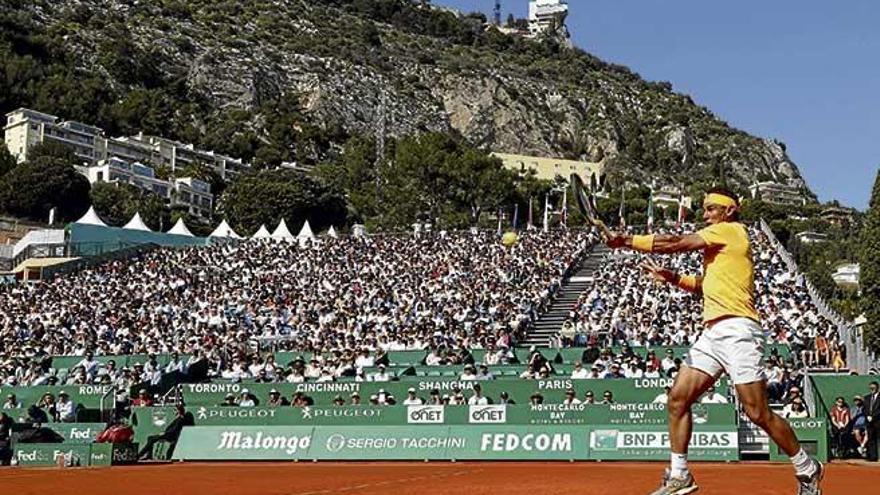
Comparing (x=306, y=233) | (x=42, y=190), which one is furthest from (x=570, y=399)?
(x=42, y=190)

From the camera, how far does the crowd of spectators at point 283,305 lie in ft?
103

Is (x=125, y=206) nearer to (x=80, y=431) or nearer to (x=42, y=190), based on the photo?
(x=42, y=190)

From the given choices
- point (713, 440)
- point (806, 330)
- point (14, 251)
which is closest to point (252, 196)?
point (14, 251)

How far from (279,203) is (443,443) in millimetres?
95412

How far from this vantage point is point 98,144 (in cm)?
13525

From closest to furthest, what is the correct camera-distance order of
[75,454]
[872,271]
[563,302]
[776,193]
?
[75,454], [872,271], [563,302], [776,193]

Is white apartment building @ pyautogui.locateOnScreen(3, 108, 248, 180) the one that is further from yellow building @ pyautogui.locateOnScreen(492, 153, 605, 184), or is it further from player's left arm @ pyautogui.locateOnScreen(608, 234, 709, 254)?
player's left arm @ pyautogui.locateOnScreen(608, 234, 709, 254)

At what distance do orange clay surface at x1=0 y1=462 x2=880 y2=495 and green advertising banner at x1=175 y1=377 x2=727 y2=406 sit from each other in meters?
3.82

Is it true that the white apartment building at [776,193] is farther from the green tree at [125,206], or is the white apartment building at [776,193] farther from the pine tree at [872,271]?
the pine tree at [872,271]

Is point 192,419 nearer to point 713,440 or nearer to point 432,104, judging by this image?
point 713,440

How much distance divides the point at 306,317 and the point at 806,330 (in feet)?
55.4

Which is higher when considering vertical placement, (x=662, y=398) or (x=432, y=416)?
(x=662, y=398)

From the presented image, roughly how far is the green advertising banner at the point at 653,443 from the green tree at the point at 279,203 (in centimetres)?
9510

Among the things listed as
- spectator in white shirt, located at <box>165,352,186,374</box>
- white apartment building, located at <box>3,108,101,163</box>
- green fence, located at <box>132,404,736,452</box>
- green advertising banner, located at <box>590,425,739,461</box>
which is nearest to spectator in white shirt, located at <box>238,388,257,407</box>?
green fence, located at <box>132,404,736,452</box>
